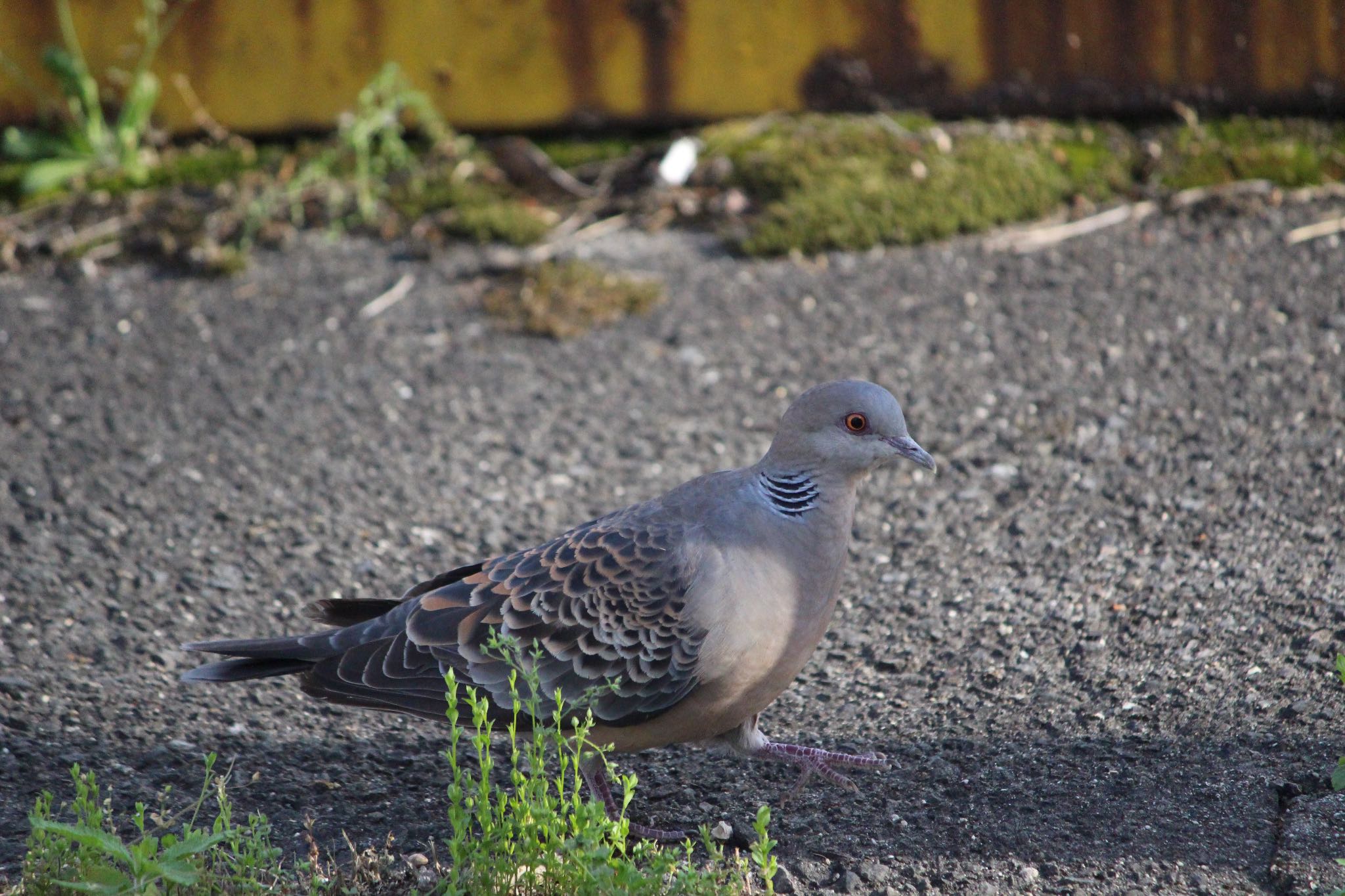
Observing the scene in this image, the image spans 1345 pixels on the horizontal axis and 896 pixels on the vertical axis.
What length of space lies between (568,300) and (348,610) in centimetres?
233

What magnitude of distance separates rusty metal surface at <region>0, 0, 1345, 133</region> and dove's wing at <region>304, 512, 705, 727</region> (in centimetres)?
375

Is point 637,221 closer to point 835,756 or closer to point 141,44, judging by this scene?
point 141,44

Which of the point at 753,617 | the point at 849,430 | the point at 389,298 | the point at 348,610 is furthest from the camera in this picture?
the point at 389,298

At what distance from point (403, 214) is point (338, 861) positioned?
3.73 metres

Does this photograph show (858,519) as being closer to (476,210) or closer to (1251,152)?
(476,210)

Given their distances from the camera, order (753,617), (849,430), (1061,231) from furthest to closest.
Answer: (1061,231) → (849,430) → (753,617)

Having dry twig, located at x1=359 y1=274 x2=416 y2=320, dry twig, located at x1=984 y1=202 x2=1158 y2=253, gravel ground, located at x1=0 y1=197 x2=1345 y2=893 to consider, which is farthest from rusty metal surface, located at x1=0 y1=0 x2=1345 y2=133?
dry twig, located at x1=359 y1=274 x2=416 y2=320

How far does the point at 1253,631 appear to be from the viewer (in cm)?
345

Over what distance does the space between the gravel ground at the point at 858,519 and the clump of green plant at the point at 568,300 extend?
Answer: 0.29 ft

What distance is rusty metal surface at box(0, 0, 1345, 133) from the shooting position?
6.10 m

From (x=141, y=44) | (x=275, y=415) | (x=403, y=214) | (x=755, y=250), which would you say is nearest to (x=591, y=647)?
(x=275, y=415)

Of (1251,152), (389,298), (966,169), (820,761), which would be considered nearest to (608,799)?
(820,761)

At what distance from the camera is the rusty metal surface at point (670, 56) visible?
20.0ft

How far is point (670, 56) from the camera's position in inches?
249
